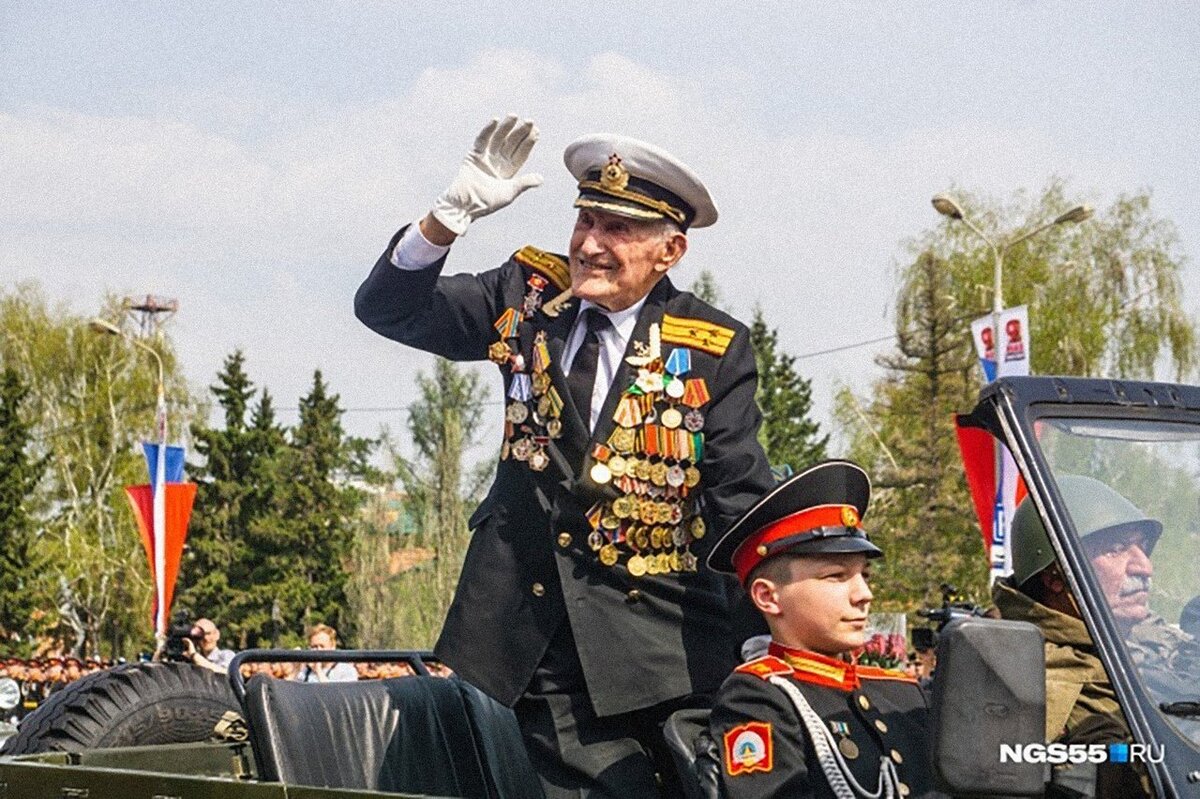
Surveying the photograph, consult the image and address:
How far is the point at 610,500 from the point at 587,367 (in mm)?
375

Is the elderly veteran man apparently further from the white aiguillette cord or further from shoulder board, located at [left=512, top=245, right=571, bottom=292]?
the white aiguillette cord

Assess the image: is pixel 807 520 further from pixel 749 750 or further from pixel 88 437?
pixel 88 437

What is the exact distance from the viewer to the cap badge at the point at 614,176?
4977mm

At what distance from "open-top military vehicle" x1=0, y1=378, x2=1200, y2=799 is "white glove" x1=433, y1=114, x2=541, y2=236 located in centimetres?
127

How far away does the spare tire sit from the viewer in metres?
6.36

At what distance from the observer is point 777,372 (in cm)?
6212

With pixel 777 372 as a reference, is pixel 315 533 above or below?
below

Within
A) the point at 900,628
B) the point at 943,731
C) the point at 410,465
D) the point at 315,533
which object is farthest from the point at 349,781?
the point at 410,465

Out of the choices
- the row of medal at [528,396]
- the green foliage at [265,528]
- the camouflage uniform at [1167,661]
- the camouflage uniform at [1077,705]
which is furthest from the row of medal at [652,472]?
the green foliage at [265,528]

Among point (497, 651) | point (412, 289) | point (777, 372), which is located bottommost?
point (497, 651)

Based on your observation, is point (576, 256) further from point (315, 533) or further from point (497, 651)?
point (315, 533)

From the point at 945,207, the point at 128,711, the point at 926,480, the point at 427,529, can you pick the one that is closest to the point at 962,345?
the point at 926,480

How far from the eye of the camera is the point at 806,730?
13.4 ft

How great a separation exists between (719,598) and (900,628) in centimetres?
2367
